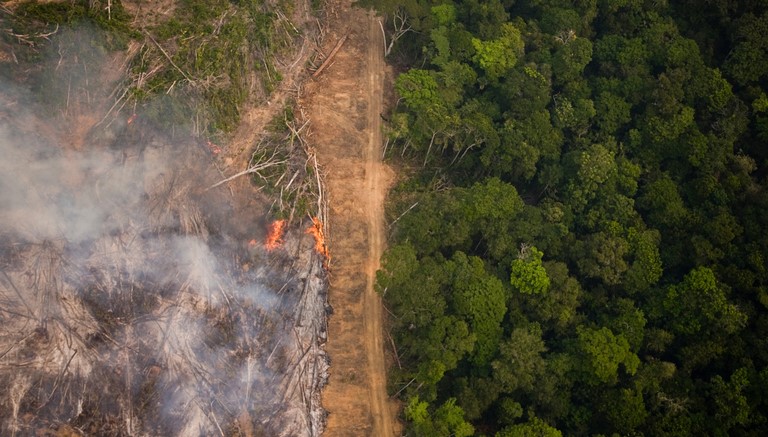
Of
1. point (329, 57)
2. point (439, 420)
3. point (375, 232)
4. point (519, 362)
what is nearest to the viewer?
point (439, 420)

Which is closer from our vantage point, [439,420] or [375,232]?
[439,420]

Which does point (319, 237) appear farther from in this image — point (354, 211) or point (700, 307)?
point (700, 307)

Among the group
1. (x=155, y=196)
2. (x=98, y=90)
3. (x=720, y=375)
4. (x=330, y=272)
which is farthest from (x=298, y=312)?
(x=720, y=375)

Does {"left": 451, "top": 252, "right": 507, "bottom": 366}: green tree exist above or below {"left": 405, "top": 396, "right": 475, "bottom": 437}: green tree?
above

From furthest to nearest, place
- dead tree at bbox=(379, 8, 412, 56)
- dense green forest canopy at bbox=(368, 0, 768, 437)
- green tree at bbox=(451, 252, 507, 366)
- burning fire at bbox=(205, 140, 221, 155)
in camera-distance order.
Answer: dead tree at bbox=(379, 8, 412, 56), burning fire at bbox=(205, 140, 221, 155), green tree at bbox=(451, 252, 507, 366), dense green forest canopy at bbox=(368, 0, 768, 437)

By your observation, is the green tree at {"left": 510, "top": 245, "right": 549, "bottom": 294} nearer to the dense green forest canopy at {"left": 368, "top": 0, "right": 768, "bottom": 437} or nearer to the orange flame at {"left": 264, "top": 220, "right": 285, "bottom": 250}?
the dense green forest canopy at {"left": 368, "top": 0, "right": 768, "bottom": 437}

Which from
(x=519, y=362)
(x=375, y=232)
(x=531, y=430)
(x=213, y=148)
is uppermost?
(x=213, y=148)

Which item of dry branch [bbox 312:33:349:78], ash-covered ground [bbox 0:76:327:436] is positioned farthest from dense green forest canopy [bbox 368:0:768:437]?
ash-covered ground [bbox 0:76:327:436]

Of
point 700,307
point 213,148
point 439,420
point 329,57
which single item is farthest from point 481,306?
point 329,57
